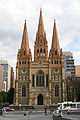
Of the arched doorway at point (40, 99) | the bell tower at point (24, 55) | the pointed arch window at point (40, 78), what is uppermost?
the bell tower at point (24, 55)

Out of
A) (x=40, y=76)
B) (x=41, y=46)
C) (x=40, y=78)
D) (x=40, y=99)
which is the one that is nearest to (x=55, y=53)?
(x=41, y=46)

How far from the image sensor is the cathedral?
7200 cm

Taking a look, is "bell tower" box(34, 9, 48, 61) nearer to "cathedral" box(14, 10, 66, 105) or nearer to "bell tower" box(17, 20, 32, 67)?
"cathedral" box(14, 10, 66, 105)

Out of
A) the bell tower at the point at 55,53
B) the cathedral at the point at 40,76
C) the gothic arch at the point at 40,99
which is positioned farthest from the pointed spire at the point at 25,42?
the gothic arch at the point at 40,99

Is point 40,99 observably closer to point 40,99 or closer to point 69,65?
point 40,99

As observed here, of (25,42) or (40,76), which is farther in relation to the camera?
(25,42)

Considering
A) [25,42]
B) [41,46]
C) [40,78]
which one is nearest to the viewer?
[40,78]

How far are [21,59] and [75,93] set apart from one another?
22.6 metres

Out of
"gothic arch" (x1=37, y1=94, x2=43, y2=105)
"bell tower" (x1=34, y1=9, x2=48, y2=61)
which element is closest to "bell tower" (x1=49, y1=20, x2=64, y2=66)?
"bell tower" (x1=34, y1=9, x2=48, y2=61)

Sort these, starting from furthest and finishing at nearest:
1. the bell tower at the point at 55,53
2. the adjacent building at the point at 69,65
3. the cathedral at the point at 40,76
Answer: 1. the adjacent building at the point at 69,65
2. the bell tower at the point at 55,53
3. the cathedral at the point at 40,76

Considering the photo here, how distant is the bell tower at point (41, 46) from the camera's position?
3054 inches

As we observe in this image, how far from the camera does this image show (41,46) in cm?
7869

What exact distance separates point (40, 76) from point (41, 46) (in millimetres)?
11817

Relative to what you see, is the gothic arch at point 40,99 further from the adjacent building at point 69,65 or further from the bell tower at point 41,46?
the adjacent building at point 69,65
